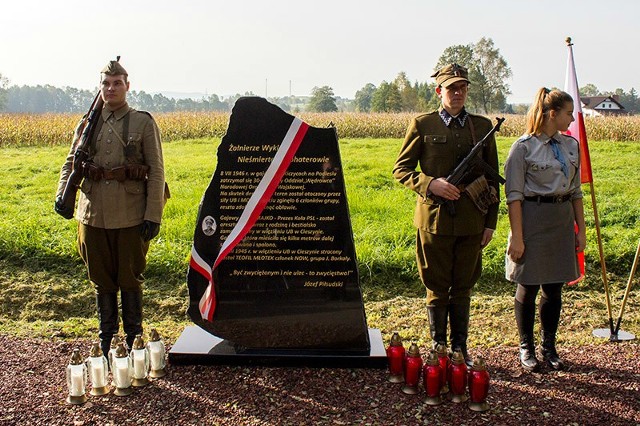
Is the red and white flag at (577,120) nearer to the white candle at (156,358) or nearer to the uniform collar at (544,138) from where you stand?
the uniform collar at (544,138)

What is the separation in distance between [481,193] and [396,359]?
1217mm

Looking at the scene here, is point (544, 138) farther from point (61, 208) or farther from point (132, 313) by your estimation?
point (61, 208)

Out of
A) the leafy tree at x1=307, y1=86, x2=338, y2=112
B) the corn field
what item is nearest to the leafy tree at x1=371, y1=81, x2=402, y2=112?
the leafy tree at x1=307, y1=86, x2=338, y2=112

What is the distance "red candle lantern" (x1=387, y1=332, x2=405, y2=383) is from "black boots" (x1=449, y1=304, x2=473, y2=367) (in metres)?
0.48

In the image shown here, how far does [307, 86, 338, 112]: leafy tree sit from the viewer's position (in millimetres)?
27953

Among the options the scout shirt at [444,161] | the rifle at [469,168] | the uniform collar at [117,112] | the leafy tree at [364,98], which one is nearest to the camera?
the rifle at [469,168]

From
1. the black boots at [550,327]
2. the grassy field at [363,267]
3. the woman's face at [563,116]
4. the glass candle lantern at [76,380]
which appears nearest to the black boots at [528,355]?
the black boots at [550,327]

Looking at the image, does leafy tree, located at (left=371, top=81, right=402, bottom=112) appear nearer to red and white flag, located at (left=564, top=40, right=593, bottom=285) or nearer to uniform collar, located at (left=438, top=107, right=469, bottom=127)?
red and white flag, located at (left=564, top=40, right=593, bottom=285)

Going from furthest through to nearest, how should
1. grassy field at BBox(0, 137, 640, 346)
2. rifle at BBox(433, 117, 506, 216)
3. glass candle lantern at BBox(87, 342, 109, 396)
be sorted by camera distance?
grassy field at BBox(0, 137, 640, 346), rifle at BBox(433, 117, 506, 216), glass candle lantern at BBox(87, 342, 109, 396)

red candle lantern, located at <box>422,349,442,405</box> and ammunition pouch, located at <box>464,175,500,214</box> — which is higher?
ammunition pouch, located at <box>464,175,500,214</box>

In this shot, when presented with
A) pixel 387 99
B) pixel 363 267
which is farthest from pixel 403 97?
pixel 363 267

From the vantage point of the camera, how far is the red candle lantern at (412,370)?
3904 mm

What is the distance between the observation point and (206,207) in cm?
436

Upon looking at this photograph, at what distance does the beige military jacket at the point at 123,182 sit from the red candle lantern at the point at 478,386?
2.27 m
